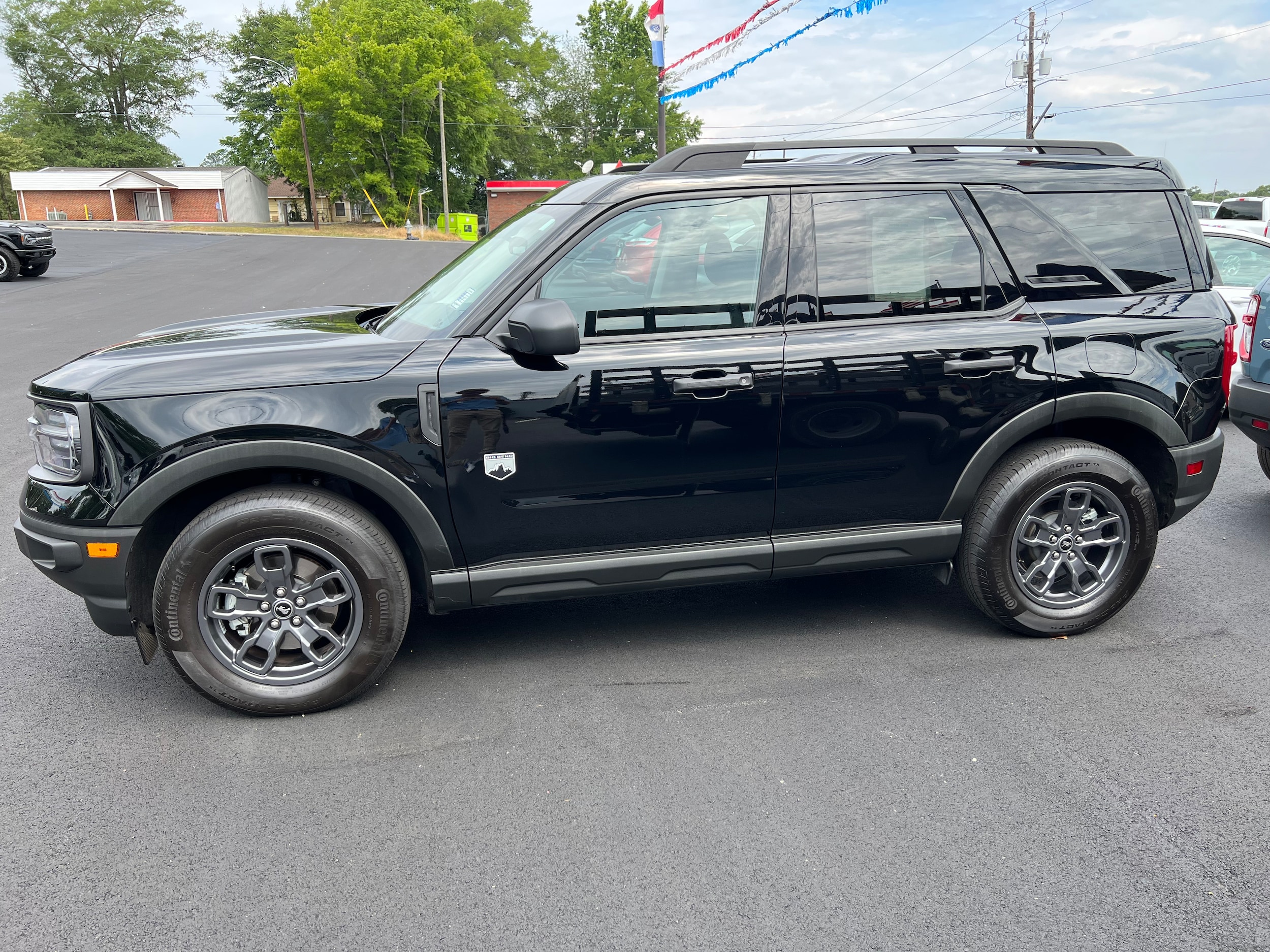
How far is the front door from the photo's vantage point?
3.44m

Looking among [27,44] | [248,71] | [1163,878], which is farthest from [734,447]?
[27,44]

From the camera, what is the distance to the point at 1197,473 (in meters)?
4.17

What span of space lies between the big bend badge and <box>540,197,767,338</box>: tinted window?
55 cm

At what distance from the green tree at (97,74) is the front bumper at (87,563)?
86.4 metres

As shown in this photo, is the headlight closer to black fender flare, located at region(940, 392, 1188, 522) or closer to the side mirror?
the side mirror

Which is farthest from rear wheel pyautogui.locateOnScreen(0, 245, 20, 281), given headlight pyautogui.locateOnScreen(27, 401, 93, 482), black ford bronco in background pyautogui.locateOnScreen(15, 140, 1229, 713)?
headlight pyautogui.locateOnScreen(27, 401, 93, 482)

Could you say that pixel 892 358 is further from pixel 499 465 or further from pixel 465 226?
pixel 465 226

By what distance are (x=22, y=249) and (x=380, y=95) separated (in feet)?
128

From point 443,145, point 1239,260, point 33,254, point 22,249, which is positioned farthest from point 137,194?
point 1239,260

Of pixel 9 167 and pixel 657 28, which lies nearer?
pixel 657 28

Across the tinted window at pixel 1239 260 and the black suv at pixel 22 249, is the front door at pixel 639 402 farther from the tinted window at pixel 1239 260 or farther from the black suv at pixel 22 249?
the black suv at pixel 22 249

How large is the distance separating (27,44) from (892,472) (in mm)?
92838

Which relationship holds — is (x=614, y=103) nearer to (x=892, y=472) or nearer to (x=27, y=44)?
(x=27, y=44)

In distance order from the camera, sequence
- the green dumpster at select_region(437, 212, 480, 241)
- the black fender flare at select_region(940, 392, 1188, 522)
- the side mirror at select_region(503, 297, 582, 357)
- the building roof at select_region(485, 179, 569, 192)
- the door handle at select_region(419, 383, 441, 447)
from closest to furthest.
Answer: the side mirror at select_region(503, 297, 582, 357) → the door handle at select_region(419, 383, 441, 447) → the black fender flare at select_region(940, 392, 1188, 522) → the green dumpster at select_region(437, 212, 480, 241) → the building roof at select_region(485, 179, 569, 192)
